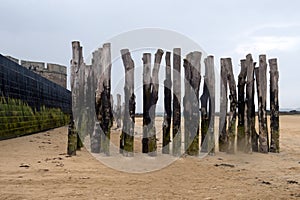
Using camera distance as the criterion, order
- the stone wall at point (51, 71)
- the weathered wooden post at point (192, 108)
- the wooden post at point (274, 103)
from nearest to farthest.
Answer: the weathered wooden post at point (192, 108) < the wooden post at point (274, 103) < the stone wall at point (51, 71)

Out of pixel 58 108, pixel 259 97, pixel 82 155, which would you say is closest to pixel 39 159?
pixel 82 155

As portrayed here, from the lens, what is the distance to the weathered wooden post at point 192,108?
942 cm

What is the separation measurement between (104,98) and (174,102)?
1656mm

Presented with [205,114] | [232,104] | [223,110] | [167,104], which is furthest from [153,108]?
[232,104]

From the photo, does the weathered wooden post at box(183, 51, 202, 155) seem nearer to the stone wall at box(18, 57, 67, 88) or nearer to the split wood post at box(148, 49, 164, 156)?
the split wood post at box(148, 49, 164, 156)

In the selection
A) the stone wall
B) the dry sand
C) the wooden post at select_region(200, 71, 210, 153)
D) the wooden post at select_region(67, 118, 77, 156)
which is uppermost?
the stone wall

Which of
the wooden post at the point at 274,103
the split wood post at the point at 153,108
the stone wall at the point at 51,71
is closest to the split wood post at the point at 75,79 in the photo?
the split wood post at the point at 153,108

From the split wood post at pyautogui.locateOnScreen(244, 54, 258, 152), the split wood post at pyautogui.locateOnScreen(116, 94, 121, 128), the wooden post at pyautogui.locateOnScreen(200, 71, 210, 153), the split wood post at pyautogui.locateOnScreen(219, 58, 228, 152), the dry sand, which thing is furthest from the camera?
the split wood post at pyautogui.locateOnScreen(116, 94, 121, 128)

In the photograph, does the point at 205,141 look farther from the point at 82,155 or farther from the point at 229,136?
the point at 82,155

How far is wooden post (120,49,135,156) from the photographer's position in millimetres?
8977

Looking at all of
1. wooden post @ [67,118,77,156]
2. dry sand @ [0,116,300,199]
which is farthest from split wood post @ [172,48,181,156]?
wooden post @ [67,118,77,156]

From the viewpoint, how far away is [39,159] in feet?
24.8

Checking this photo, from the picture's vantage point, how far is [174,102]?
31.4ft

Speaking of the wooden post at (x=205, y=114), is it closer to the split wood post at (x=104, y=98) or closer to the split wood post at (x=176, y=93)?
the split wood post at (x=176, y=93)
